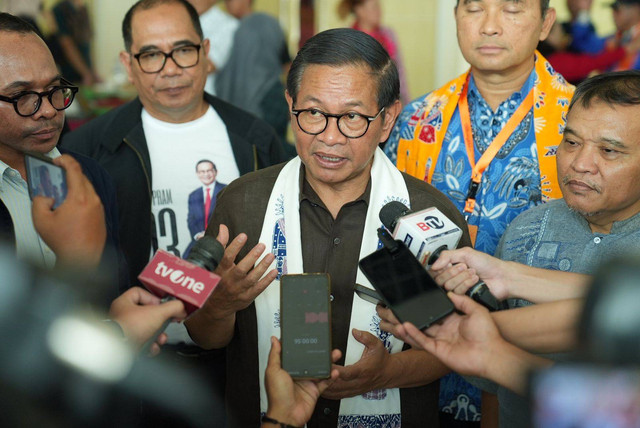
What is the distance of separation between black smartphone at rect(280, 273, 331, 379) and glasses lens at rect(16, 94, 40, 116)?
89 centimetres

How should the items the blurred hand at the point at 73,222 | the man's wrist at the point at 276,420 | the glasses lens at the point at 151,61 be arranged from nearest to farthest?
the blurred hand at the point at 73,222 → the man's wrist at the point at 276,420 → the glasses lens at the point at 151,61

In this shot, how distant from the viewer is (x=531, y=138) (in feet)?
8.45

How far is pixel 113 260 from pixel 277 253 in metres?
0.49

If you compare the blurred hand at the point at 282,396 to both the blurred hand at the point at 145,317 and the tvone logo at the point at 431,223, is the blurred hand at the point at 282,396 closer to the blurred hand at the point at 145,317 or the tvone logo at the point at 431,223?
the blurred hand at the point at 145,317

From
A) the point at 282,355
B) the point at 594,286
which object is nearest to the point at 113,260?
the point at 282,355

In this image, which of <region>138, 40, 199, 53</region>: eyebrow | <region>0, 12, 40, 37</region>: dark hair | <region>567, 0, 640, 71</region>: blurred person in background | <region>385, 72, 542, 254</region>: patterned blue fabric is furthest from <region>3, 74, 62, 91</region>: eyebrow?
<region>567, 0, 640, 71</region>: blurred person in background

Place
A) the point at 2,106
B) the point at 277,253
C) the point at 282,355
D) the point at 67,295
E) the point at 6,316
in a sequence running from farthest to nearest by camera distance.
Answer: the point at 277,253
the point at 2,106
the point at 282,355
the point at 67,295
the point at 6,316

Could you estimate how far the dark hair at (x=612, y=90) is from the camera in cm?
195

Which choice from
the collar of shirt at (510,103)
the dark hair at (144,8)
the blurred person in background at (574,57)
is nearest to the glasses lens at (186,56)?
the dark hair at (144,8)

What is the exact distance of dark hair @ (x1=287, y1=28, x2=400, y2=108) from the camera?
81.9 inches

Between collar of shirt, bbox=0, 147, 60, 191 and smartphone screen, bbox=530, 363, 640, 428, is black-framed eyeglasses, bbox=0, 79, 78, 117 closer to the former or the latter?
collar of shirt, bbox=0, 147, 60, 191

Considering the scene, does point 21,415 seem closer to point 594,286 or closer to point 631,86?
point 594,286

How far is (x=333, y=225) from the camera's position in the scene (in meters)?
2.19

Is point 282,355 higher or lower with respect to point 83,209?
lower
